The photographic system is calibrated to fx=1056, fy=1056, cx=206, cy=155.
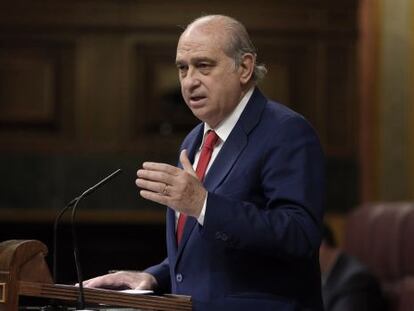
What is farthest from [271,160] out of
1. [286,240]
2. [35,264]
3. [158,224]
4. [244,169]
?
[158,224]

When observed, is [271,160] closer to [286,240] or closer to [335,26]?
[286,240]

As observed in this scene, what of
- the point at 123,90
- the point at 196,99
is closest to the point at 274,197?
the point at 196,99

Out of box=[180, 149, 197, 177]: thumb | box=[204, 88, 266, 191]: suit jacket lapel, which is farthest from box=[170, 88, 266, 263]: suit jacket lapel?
box=[180, 149, 197, 177]: thumb

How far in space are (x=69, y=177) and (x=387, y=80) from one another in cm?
212

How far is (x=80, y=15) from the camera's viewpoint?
248 inches

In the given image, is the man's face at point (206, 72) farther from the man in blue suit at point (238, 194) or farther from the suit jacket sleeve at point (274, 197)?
the suit jacket sleeve at point (274, 197)

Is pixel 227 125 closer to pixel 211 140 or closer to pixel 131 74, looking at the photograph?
pixel 211 140

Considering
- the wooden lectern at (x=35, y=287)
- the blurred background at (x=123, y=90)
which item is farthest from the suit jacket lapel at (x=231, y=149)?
the blurred background at (x=123, y=90)

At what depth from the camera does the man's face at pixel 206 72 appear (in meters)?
2.40

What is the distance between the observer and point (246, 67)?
97.1 inches

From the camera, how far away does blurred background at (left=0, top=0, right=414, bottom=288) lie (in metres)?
6.25

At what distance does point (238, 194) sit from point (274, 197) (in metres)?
0.09

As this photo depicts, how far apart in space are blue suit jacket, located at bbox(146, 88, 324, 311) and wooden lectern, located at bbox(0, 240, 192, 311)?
168 millimetres

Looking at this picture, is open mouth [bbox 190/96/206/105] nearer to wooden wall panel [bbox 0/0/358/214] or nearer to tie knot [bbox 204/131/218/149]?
tie knot [bbox 204/131/218/149]
